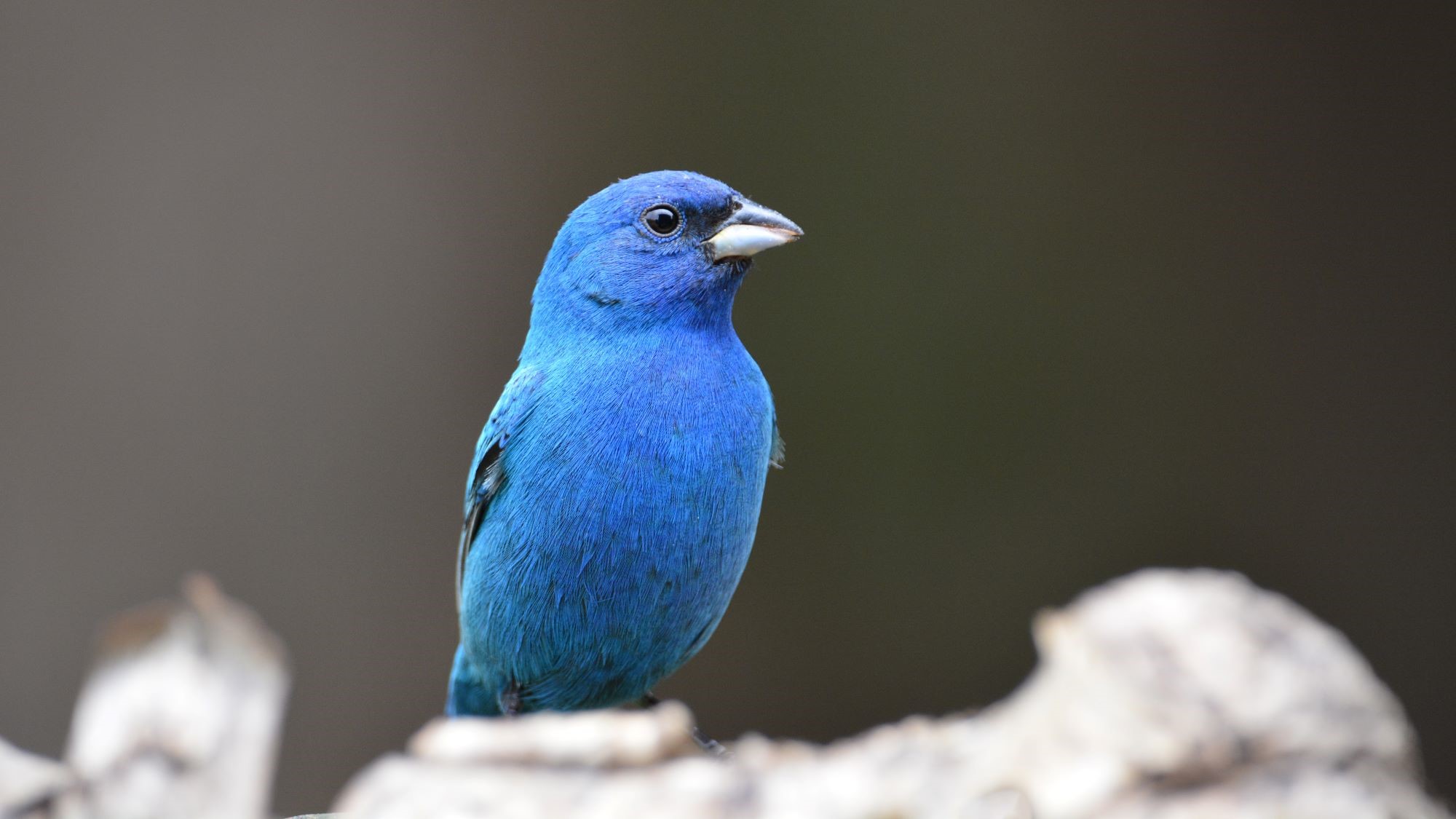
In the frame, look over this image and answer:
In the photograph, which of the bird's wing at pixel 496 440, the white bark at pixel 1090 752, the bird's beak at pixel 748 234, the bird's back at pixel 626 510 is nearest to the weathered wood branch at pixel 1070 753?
the white bark at pixel 1090 752

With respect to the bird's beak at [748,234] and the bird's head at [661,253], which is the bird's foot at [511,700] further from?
the bird's beak at [748,234]

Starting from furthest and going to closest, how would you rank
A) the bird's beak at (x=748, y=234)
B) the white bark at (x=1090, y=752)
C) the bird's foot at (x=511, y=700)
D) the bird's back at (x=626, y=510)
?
the bird's foot at (x=511, y=700) < the bird's beak at (x=748, y=234) < the bird's back at (x=626, y=510) < the white bark at (x=1090, y=752)

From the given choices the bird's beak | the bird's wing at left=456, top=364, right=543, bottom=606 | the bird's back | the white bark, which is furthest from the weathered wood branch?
the bird's beak

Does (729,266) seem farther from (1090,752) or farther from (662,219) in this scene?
(1090,752)

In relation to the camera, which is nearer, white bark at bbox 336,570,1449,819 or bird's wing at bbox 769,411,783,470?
white bark at bbox 336,570,1449,819

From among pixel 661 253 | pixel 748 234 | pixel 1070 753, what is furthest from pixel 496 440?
pixel 1070 753

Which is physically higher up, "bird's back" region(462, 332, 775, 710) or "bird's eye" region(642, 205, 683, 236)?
"bird's eye" region(642, 205, 683, 236)

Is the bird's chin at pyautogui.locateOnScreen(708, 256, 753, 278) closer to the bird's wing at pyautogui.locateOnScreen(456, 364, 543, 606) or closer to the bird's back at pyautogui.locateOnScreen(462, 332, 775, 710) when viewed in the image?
the bird's back at pyautogui.locateOnScreen(462, 332, 775, 710)

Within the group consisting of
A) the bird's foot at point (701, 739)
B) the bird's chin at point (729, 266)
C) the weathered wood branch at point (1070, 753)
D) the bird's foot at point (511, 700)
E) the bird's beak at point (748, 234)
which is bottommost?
the bird's foot at point (701, 739)

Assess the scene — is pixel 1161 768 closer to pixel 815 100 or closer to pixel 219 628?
pixel 219 628
